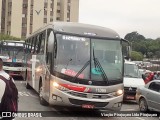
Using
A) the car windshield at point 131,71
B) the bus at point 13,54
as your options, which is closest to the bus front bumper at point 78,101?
the car windshield at point 131,71

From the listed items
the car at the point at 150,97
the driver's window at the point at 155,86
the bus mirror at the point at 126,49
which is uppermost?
the bus mirror at the point at 126,49

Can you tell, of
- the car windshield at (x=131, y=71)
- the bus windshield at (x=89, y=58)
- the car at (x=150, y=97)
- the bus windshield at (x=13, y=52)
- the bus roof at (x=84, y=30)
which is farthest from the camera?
the bus windshield at (x=13, y=52)

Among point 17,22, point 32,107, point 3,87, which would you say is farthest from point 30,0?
point 3,87

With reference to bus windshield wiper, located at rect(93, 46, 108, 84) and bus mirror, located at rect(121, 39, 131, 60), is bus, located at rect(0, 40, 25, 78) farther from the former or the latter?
bus windshield wiper, located at rect(93, 46, 108, 84)

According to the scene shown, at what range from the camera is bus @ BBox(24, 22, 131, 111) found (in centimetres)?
1224

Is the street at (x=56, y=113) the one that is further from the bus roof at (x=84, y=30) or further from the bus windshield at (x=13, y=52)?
the bus windshield at (x=13, y=52)

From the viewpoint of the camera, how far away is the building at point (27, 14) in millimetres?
89500

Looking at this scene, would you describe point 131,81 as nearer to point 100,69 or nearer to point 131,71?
point 131,71

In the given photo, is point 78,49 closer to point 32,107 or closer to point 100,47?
point 100,47

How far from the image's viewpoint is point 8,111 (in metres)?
6.02

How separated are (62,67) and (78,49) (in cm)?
85

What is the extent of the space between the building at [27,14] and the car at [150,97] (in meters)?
70.9

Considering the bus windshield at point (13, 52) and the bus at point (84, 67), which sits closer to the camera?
the bus at point (84, 67)

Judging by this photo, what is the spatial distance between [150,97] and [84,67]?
11.3 feet
